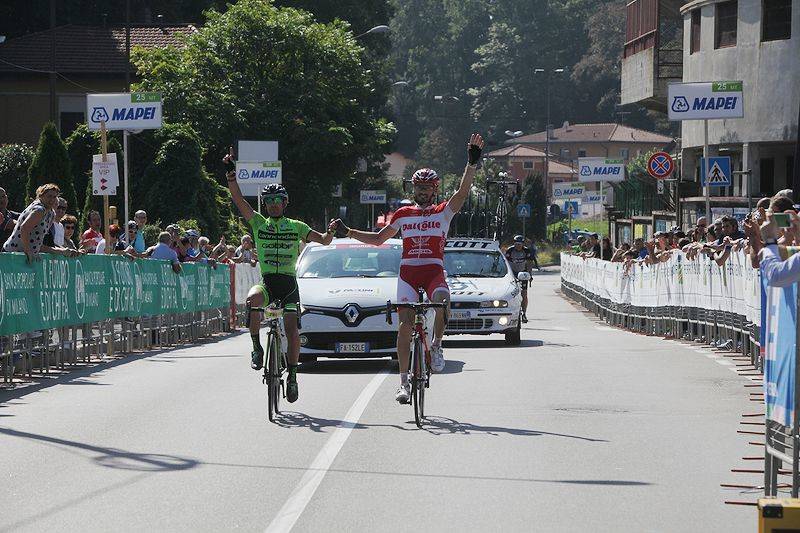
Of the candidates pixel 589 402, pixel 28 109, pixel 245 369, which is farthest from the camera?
pixel 28 109

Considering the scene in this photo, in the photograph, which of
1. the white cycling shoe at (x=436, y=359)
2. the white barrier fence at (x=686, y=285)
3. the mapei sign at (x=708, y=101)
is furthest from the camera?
the mapei sign at (x=708, y=101)

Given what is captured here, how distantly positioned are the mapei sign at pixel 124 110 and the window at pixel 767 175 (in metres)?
25.5

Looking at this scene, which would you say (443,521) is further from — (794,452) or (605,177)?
(605,177)

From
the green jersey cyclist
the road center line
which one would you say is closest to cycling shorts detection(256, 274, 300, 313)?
the green jersey cyclist

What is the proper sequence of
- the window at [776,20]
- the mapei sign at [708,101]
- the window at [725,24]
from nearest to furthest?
the mapei sign at [708,101]
the window at [776,20]
the window at [725,24]

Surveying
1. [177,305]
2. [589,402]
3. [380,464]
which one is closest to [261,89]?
[177,305]

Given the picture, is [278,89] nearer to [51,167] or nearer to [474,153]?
[51,167]

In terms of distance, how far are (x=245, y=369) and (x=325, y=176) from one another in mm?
44083

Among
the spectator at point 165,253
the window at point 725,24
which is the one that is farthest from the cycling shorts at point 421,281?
the window at point 725,24

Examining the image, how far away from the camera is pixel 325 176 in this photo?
207ft

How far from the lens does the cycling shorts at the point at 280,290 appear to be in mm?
13672

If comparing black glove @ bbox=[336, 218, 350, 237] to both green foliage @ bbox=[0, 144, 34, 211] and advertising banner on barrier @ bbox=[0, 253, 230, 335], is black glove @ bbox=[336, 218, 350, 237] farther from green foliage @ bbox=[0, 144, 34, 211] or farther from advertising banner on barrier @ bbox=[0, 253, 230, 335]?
green foliage @ bbox=[0, 144, 34, 211]

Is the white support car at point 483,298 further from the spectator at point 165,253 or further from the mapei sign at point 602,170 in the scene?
the mapei sign at point 602,170

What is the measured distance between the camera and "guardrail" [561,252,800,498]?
28.4 ft
